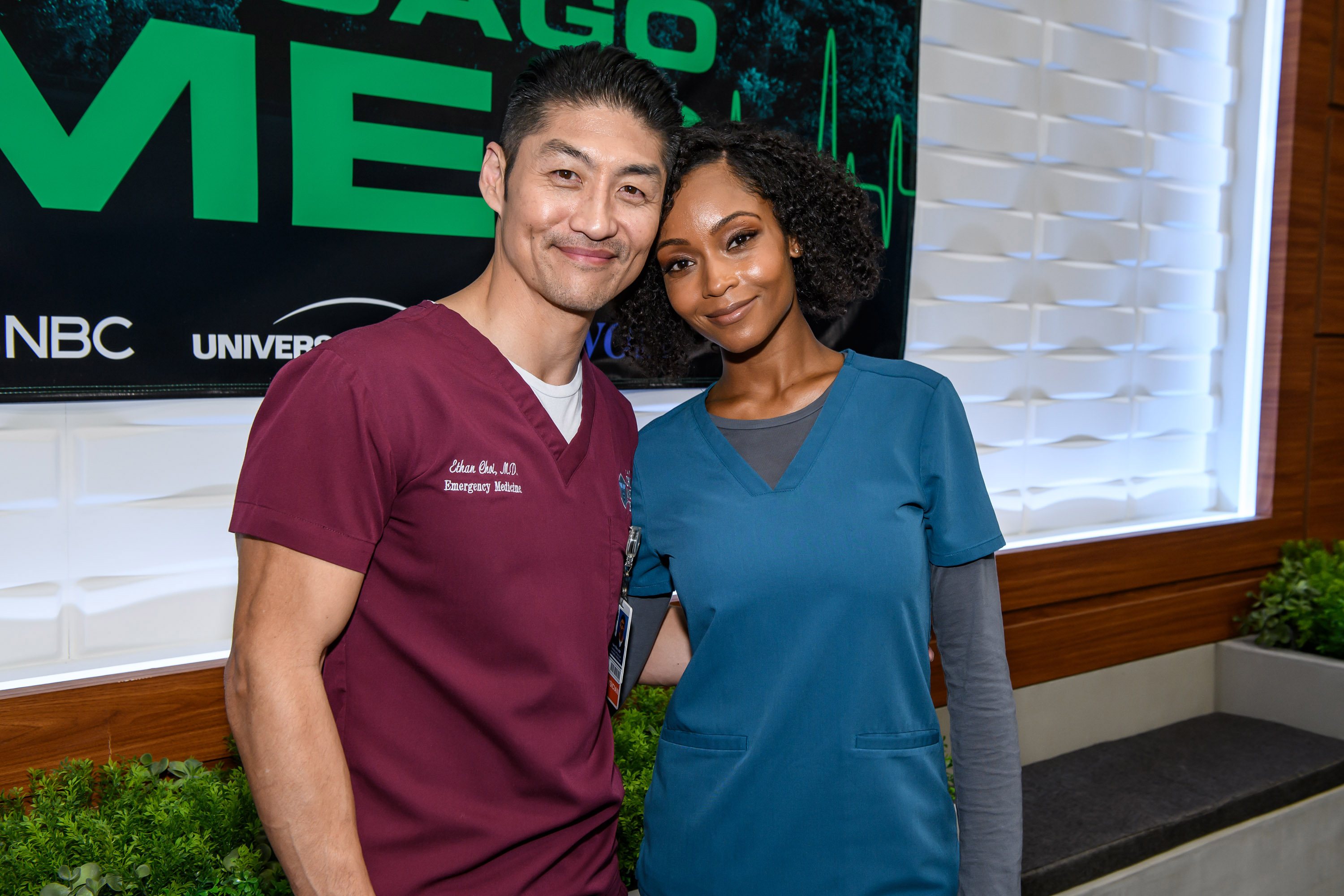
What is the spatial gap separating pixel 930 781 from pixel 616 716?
1100 mm

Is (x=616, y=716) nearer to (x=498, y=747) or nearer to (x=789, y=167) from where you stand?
(x=498, y=747)

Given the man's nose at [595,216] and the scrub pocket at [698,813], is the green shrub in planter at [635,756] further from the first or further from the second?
the man's nose at [595,216]

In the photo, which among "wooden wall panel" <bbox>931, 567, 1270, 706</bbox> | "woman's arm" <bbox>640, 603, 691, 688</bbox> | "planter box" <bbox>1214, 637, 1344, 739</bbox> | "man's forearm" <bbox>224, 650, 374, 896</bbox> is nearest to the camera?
"man's forearm" <bbox>224, 650, 374, 896</bbox>

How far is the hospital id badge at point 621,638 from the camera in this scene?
4.75ft

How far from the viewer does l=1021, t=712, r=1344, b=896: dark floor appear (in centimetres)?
267

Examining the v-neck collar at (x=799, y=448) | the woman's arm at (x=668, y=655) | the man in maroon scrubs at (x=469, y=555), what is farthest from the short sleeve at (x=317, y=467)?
the woman's arm at (x=668, y=655)

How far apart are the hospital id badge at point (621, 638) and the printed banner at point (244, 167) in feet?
3.32

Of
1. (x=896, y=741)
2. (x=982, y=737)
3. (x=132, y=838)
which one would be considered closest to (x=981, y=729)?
(x=982, y=737)

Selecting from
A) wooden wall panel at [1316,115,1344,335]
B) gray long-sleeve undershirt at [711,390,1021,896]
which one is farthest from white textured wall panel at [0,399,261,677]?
wooden wall panel at [1316,115,1344,335]

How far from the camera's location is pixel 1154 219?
3.80 m

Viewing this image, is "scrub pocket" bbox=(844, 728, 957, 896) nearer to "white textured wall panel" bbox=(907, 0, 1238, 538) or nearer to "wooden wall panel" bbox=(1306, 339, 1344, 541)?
"white textured wall panel" bbox=(907, 0, 1238, 538)

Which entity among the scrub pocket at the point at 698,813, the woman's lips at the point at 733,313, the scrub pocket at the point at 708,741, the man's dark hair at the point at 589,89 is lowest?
the scrub pocket at the point at 698,813

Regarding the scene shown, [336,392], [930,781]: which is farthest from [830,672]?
[336,392]

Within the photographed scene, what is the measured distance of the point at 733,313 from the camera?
1.46m
